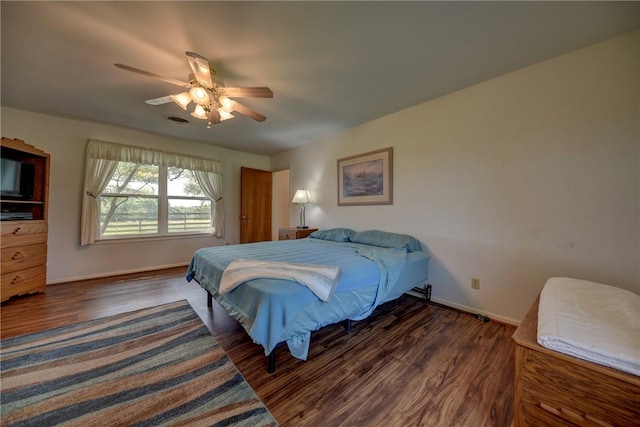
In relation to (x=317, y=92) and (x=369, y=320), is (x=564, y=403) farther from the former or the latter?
(x=317, y=92)

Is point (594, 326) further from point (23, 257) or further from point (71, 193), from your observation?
point (71, 193)

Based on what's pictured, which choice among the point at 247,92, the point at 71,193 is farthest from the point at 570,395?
the point at 71,193

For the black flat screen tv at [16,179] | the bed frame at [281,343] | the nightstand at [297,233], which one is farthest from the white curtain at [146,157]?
the bed frame at [281,343]

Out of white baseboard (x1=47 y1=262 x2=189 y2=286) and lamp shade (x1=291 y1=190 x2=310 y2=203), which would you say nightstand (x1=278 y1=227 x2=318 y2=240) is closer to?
lamp shade (x1=291 y1=190 x2=310 y2=203)

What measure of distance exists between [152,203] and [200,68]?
313cm

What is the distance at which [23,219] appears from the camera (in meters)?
2.60

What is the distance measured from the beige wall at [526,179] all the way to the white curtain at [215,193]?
3.42 m

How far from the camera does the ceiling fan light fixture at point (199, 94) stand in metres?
1.93

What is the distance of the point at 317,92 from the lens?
252cm

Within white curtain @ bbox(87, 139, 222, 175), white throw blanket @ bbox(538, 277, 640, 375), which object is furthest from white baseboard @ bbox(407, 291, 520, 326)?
white curtain @ bbox(87, 139, 222, 175)

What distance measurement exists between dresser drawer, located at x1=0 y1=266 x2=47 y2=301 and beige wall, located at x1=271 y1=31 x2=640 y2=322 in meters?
4.43

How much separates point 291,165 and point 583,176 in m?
4.14

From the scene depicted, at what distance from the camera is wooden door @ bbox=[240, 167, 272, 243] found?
4820 millimetres

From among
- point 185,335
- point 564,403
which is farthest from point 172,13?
point 564,403
